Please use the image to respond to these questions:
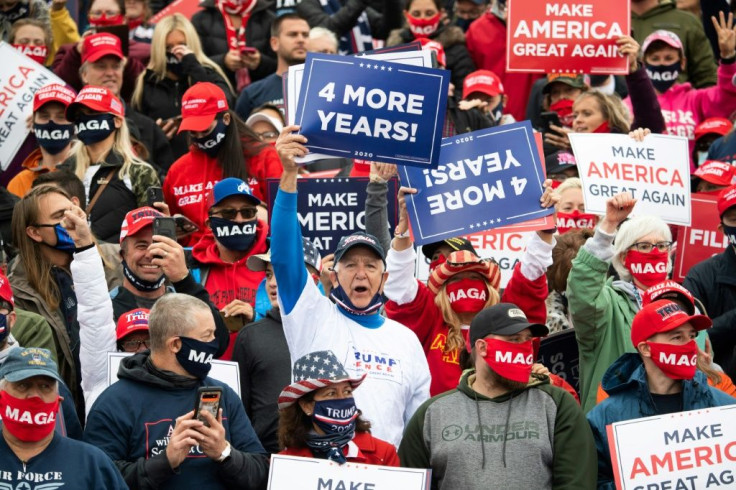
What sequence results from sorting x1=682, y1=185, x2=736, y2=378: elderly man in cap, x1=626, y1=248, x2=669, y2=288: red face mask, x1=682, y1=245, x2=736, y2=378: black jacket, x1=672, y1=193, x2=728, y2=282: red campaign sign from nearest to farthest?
x1=626, y1=248, x2=669, y2=288: red face mask → x1=682, y1=245, x2=736, y2=378: black jacket → x1=682, y1=185, x2=736, y2=378: elderly man in cap → x1=672, y1=193, x2=728, y2=282: red campaign sign

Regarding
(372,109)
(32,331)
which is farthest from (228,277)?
(372,109)

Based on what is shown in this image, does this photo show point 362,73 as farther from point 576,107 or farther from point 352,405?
point 576,107

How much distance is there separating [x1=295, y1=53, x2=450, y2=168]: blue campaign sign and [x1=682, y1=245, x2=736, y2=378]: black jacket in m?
2.66

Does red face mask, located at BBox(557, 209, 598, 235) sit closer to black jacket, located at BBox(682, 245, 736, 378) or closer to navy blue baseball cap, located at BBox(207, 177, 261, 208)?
black jacket, located at BBox(682, 245, 736, 378)

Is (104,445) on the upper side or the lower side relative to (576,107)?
lower

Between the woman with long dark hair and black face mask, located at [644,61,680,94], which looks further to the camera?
black face mask, located at [644,61,680,94]

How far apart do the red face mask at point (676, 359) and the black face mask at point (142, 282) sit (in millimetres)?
2998

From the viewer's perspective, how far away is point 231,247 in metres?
10.6

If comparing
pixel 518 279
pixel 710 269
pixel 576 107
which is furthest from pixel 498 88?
pixel 518 279

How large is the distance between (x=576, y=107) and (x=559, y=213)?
142cm

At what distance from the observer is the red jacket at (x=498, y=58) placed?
53.5 ft

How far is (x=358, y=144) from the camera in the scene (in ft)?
29.9

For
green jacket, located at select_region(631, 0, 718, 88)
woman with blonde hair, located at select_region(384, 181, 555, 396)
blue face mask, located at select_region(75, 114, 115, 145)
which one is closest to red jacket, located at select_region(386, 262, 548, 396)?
woman with blonde hair, located at select_region(384, 181, 555, 396)

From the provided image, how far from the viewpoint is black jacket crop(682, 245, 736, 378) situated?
10.7 metres
